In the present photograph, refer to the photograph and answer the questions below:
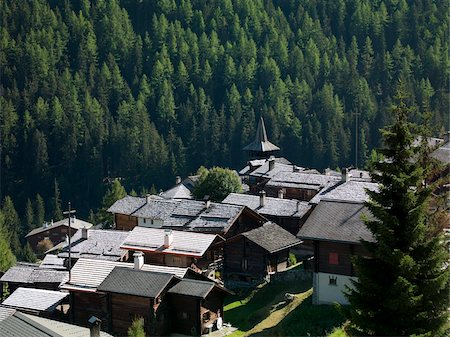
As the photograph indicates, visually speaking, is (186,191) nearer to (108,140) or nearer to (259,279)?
(259,279)

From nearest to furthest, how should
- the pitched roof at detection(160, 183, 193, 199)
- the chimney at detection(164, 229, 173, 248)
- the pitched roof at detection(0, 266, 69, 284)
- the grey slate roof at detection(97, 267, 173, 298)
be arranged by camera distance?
the grey slate roof at detection(97, 267, 173, 298) < the chimney at detection(164, 229, 173, 248) < the pitched roof at detection(0, 266, 69, 284) < the pitched roof at detection(160, 183, 193, 199)

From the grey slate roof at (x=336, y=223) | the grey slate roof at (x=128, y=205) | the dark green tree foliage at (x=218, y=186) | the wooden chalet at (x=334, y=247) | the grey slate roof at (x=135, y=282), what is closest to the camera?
the grey slate roof at (x=336, y=223)

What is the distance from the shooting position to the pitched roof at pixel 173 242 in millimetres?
51812

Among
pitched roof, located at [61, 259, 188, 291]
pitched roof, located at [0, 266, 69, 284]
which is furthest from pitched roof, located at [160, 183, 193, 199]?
pitched roof, located at [61, 259, 188, 291]

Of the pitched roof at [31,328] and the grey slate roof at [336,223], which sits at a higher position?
the grey slate roof at [336,223]

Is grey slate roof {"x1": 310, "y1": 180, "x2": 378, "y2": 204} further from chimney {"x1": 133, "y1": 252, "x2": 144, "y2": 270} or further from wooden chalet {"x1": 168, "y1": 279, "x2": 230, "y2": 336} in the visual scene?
chimney {"x1": 133, "y1": 252, "x2": 144, "y2": 270}

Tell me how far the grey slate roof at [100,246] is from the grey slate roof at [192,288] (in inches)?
471

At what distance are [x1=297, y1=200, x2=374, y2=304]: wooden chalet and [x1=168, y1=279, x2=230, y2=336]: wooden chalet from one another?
6.69 m

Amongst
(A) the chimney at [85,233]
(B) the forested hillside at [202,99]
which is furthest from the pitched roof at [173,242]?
(B) the forested hillside at [202,99]

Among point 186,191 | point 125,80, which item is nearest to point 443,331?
point 186,191

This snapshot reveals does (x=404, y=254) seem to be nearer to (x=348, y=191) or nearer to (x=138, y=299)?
(x=138, y=299)

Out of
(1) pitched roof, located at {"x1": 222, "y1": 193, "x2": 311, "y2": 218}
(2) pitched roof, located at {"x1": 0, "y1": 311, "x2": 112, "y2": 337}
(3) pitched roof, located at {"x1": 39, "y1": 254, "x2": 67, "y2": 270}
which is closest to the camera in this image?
(2) pitched roof, located at {"x1": 0, "y1": 311, "x2": 112, "y2": 337}

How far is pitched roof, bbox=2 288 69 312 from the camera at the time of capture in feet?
156

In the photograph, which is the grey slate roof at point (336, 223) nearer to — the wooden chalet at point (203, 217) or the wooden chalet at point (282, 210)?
the wooden chalet at point (203, 217)
